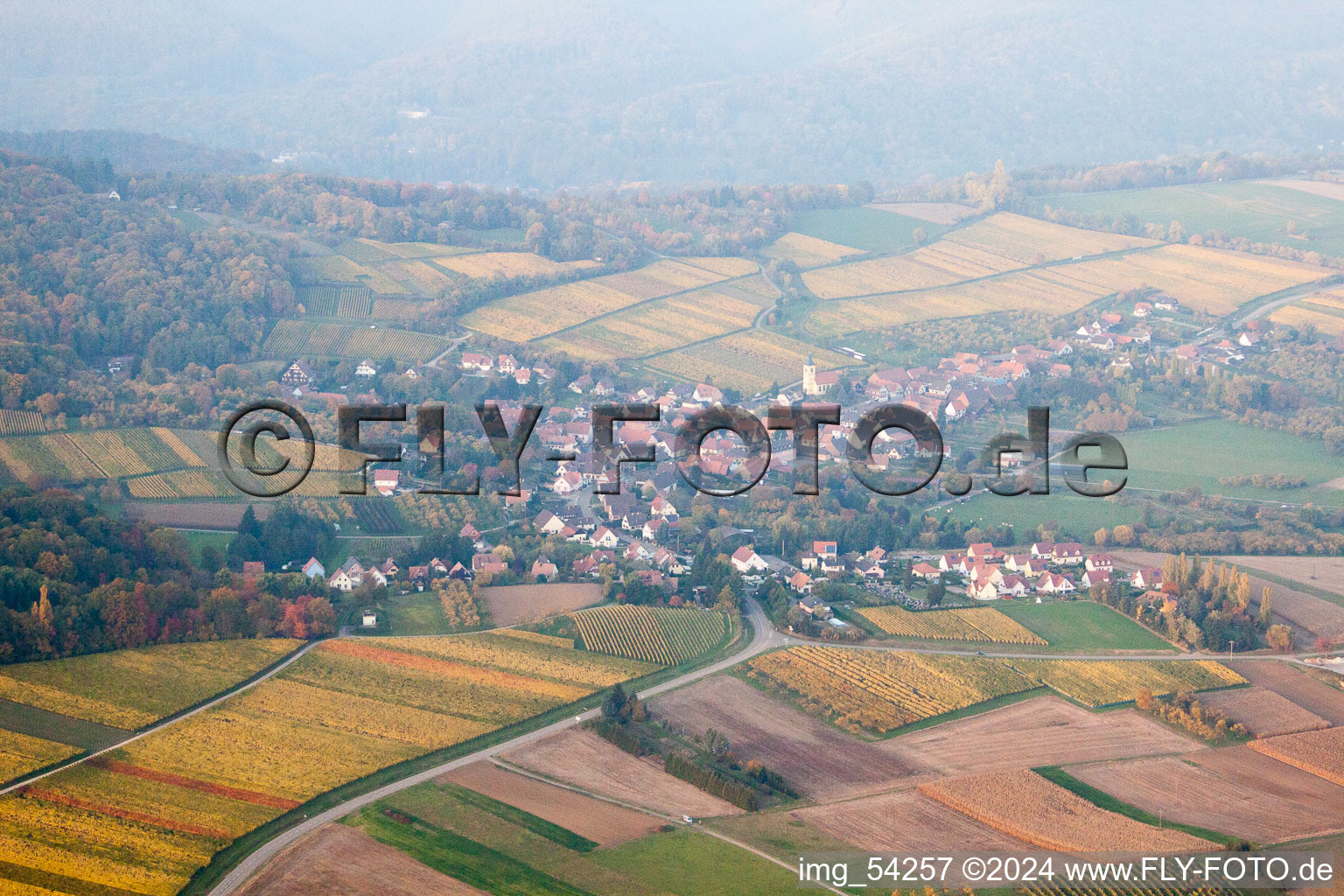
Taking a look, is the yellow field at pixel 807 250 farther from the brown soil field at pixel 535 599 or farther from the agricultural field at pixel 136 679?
the agricultural field at pixel 136 679

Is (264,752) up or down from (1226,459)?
down

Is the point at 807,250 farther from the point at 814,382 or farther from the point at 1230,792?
the point at 1230,792

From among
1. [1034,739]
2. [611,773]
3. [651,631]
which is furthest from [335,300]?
[1034,739]

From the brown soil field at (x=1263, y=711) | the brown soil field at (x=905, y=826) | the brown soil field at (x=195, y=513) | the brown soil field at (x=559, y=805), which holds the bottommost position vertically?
the brown soil field at (x=905, y=826)

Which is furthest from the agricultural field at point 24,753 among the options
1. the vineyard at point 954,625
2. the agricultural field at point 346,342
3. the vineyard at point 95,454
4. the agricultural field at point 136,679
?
the agricultural field at point 346,342

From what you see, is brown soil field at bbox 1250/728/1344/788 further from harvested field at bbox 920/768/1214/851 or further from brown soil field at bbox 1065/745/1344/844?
harvested field at bbox 920/768/1214/851
